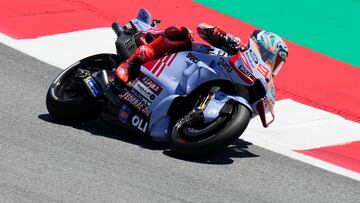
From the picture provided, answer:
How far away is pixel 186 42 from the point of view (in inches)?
374

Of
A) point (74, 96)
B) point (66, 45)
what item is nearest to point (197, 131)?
point (74, 96)

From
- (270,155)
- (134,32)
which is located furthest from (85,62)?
(270,155)

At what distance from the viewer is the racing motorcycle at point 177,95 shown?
899 cm

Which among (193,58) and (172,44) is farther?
(172,44)

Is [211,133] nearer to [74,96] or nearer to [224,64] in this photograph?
[224,64]

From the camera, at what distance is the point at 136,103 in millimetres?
9547

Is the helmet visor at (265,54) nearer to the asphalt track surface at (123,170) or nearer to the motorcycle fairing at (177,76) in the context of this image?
the motorcycle fairing at (177,76)

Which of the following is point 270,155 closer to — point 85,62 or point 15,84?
point 85,62

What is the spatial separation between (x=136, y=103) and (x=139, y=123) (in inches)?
8.1

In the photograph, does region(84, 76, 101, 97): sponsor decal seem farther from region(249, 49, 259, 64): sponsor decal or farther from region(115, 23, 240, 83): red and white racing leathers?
region(249, 49, 259, 64): sponsor decal

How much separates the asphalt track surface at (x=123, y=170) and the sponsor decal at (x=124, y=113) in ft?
0.63

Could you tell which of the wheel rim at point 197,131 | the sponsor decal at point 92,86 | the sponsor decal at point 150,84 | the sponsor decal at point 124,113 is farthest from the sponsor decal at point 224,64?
the sponsor decal at point 92,86

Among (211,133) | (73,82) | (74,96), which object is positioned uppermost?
(211,133)

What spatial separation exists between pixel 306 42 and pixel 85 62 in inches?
201
